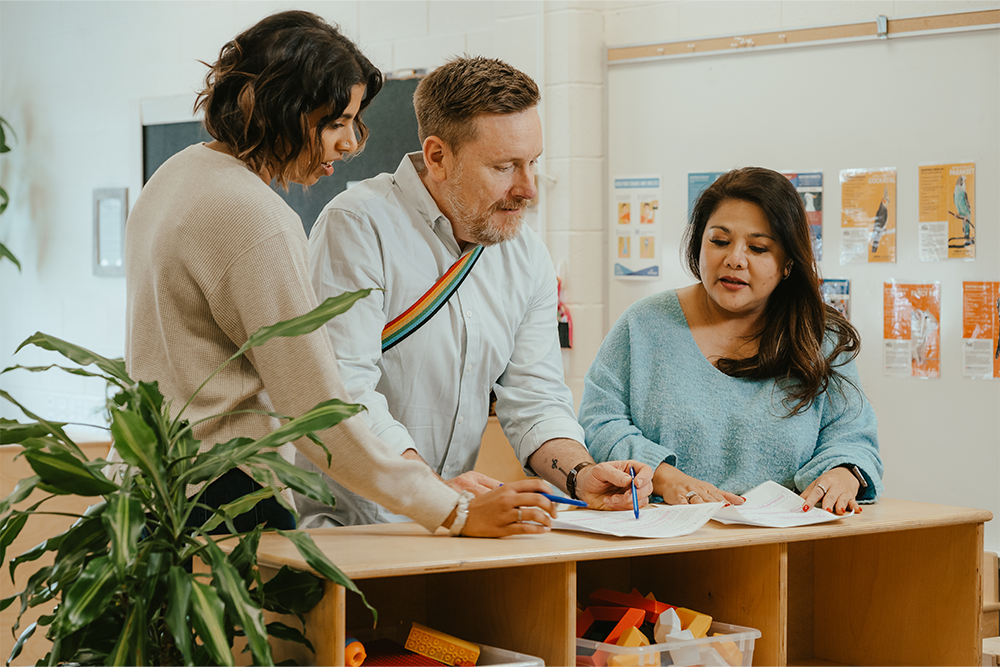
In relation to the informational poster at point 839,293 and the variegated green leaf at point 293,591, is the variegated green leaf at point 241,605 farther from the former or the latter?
the informational poster at point 839,293

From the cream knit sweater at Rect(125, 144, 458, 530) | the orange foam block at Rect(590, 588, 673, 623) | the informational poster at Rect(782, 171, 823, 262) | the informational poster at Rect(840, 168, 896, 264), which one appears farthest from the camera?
the informational poster at Rect(782, 171, 823, 262)

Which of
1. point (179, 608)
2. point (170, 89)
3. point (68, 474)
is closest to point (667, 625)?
point (179, 608)

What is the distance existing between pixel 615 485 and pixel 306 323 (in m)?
0.68

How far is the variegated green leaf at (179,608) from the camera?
1049 mm

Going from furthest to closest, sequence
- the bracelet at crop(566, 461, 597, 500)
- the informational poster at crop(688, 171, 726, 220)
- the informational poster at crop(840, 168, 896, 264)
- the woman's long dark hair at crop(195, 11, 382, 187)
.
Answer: the informational poster at crop(688, 171, 726, 220) → the informational poster at crop(840, 168, 896, 264) → the bracelet at crop(566, 461, 597, 500) → the woman's long dark hair at crop(195, 11, 382, 187)

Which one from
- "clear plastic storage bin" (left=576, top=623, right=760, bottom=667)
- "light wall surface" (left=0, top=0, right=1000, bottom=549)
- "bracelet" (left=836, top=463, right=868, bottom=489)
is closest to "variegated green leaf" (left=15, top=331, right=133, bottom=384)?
"clear plastic storage bin" (left=576, top=623, right=760, bottom=667)

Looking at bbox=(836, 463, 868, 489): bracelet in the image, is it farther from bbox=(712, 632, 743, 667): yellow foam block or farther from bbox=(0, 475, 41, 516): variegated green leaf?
bbox=(0, 475, 41, 516): variegated green leaf

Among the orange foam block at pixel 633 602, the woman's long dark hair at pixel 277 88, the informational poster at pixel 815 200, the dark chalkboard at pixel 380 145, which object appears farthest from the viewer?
the dark chalkboard at pixel 380 145

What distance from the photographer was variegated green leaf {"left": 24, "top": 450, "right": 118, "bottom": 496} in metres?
1.10

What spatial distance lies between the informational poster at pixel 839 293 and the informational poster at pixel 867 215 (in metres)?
0.06

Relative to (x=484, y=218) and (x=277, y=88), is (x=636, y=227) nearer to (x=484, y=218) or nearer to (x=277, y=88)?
(x=484, y=218)

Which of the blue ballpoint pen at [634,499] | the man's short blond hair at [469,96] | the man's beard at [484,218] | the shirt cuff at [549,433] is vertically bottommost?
the blue ballpoint pen at [634,499]

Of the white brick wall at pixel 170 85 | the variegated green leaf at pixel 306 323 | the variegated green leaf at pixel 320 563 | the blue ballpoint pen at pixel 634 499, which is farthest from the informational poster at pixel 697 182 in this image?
the variegated green leaf at pixel 320 563

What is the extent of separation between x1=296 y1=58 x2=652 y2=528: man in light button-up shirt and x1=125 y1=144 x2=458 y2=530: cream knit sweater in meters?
0.31
